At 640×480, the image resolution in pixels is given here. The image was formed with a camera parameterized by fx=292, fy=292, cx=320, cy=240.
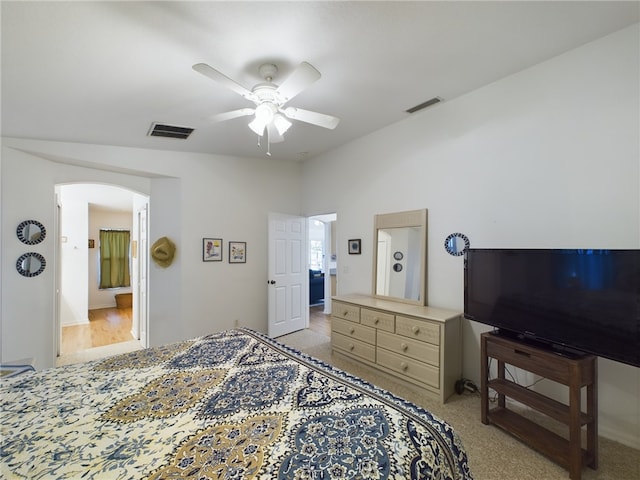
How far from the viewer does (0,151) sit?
9.91 ft

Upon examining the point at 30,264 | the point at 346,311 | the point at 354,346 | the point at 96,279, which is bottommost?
the point at 354,346

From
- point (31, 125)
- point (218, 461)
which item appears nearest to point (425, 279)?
point (218, 461)

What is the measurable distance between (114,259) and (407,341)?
801 centimetres

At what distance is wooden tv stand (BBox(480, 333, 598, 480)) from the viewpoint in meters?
1.78

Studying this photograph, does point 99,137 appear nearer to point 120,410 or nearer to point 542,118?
point 120,410

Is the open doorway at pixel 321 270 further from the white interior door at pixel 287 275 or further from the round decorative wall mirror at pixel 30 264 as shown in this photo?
the round decorative wall mirror at pixel 30 264

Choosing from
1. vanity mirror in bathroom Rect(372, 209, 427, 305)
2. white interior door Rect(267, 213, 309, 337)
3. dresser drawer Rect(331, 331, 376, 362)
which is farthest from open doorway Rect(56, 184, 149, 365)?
vanity mirror in bathroom Rect(372, 209, 427, 305)

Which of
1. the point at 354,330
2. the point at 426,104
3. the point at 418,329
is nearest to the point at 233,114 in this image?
the point at 426,104

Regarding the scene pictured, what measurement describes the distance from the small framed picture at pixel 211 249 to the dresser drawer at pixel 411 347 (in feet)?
8.41

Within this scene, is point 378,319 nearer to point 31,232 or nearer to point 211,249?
point 211,249

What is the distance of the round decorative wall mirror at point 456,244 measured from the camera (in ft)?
9.47

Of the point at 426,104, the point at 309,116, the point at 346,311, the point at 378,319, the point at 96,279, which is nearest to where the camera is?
the point at 309,116

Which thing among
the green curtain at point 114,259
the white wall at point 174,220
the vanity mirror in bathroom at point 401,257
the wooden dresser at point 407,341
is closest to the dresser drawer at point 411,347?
the wooden dresser at point 407,341

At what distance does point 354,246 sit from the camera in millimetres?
4105
